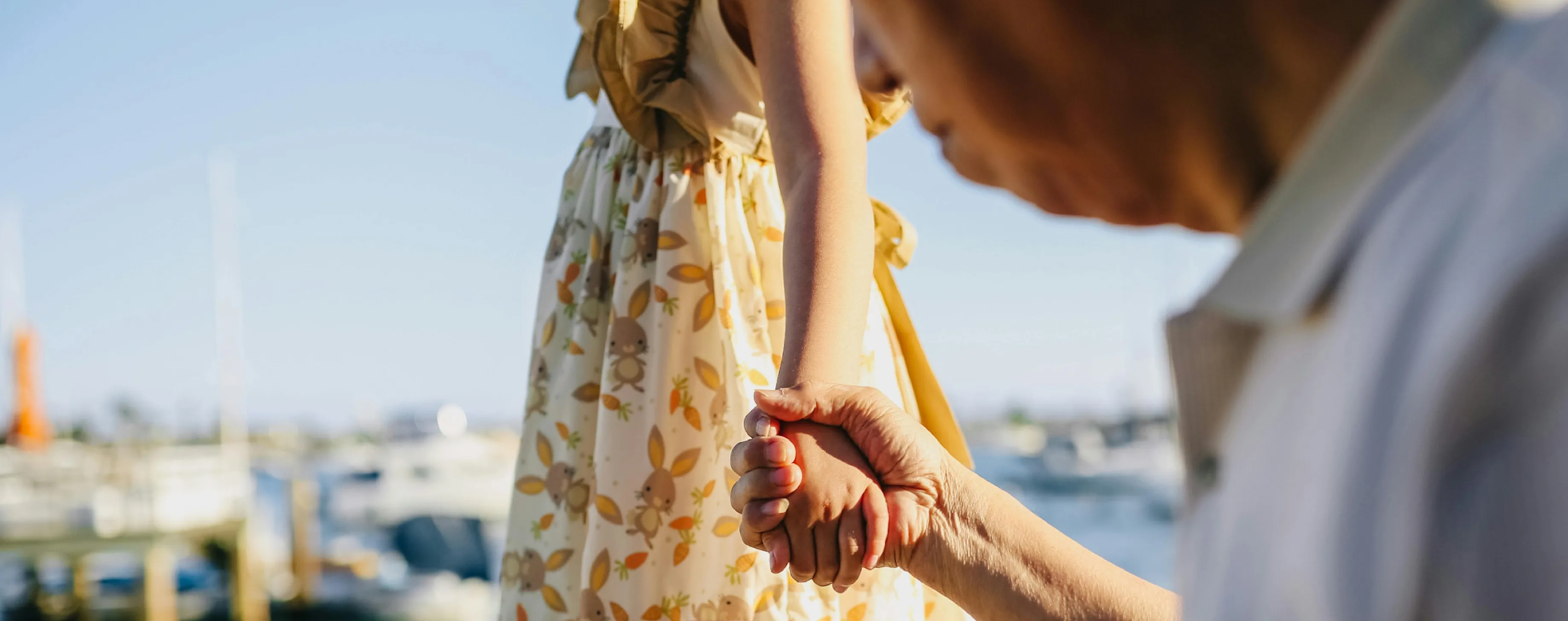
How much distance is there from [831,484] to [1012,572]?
0.18 metres

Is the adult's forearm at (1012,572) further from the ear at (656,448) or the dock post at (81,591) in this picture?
the dock post at (81,591)

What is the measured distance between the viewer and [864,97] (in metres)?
1.13

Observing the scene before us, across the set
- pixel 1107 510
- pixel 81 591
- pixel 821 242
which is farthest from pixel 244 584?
pixel 1107 510

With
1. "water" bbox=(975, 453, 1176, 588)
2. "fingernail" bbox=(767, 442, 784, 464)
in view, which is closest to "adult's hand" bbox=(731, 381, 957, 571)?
"fingernail" bbox=(767, 442, 784, 464)

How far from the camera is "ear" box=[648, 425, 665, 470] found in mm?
995

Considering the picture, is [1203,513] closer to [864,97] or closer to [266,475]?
[864,97]

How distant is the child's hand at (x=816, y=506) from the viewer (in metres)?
0.72

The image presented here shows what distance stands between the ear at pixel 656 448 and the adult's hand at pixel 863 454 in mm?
227

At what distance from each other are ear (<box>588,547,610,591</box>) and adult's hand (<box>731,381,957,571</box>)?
250 mm

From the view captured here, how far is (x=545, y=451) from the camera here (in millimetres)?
1106

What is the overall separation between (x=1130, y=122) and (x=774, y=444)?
0.45 metres

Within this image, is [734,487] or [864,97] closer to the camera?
[734,487]

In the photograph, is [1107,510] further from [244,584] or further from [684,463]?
[684,463]

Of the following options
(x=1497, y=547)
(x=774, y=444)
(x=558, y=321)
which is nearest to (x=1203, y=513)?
(x=1497, y=547)
